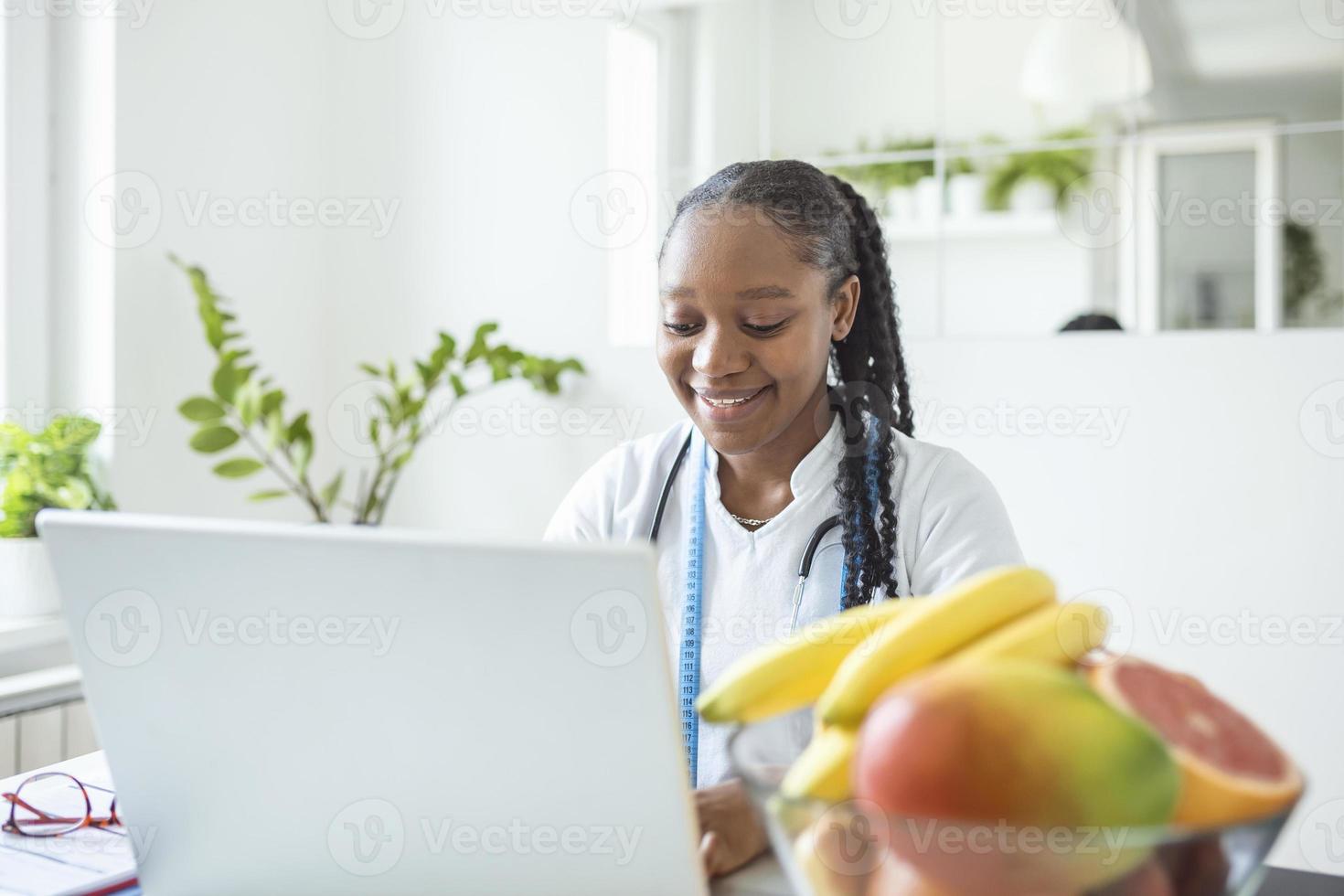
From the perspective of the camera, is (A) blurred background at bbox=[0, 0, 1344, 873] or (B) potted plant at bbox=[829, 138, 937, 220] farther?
(B) potted plant at bbox=[829, 138, 937, 220]

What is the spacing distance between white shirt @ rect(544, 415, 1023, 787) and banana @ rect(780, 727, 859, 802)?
770 mm

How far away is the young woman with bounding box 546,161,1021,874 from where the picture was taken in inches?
55.5

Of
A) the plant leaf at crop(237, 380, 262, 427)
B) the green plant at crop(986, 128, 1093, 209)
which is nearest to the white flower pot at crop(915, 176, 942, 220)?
the green plant at crop(986, 128, 1093, 209)

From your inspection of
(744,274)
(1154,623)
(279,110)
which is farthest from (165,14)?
(1154,623)

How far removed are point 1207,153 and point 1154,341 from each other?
245cm

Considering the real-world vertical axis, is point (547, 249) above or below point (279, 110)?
below

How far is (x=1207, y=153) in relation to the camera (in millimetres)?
4719

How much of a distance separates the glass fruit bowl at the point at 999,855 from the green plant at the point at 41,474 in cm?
230

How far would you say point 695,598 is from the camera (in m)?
1.48

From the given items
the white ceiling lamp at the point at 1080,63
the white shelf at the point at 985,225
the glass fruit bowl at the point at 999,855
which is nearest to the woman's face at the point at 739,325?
the glass fruit bowl at the point at 999,855

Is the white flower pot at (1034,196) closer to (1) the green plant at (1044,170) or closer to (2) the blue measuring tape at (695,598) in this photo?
(1) the green plant at (1044,170)

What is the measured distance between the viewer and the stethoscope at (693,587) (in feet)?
4.47

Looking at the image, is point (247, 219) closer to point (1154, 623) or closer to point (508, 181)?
point (508, 181)

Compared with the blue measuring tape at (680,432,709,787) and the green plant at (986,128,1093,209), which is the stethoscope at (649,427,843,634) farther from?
the green plant at (986,128,1093,209)
